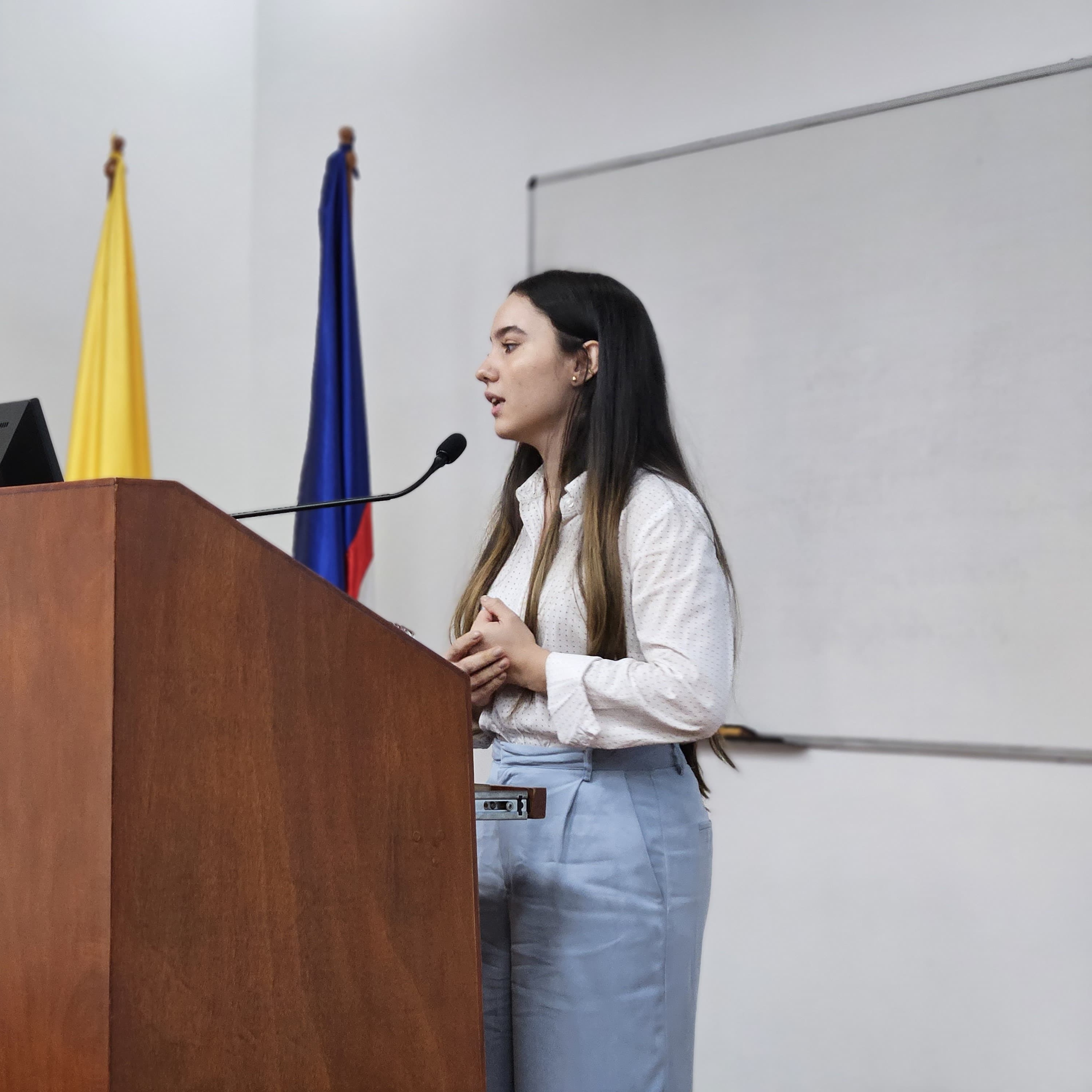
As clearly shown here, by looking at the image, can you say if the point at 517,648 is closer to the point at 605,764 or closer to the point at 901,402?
the point at 605,764

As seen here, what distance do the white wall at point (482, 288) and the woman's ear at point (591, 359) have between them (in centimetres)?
144

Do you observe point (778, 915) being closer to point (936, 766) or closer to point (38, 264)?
point (936, 766)

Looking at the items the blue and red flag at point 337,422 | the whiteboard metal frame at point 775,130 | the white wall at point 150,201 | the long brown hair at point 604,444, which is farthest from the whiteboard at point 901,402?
the white wall at point 150,201

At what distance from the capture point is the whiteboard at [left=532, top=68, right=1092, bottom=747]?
8.30 feet

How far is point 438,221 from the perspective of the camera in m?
3.42

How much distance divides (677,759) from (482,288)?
6.88ft

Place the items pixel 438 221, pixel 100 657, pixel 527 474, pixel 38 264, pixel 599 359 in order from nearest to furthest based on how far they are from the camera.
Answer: pixel 100 657 → pixel 599 359 → pixel 527 474 → pixel 38 264 → pixel 438 221

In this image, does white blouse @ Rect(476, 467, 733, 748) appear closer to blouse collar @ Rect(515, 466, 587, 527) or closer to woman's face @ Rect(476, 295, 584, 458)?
blouse collar @ Rect(515, 466, 587, 527)

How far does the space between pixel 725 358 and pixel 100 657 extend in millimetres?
2247

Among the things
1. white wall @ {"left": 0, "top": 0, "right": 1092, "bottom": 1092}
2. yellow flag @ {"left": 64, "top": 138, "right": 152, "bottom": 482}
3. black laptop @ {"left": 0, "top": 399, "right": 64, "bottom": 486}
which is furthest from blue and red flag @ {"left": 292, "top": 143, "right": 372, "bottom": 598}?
black laptop @ {"left": 0, "top": 399, "right": 64, "bottom": 486}

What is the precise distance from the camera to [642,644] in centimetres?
143

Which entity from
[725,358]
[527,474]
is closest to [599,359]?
[527,474]

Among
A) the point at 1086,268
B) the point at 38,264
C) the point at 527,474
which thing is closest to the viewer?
the point at 527,474

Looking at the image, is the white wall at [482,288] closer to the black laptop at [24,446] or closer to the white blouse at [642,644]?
the white blouse at [642,644]
